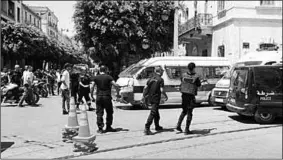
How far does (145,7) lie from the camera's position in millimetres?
20062

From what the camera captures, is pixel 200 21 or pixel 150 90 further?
pixel 200 21

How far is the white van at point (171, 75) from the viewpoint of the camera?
1345 cm

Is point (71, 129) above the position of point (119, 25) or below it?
below

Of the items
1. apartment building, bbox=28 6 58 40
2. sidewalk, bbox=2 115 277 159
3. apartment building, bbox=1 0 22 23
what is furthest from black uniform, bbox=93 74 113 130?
apartment building, bbox=28 6 58 40

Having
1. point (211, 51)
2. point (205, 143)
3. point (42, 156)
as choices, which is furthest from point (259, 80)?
point (211, 51)

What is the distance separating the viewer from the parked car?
9.79m

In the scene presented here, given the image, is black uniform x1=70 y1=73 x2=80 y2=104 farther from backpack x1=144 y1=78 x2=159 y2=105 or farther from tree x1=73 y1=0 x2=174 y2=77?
tree x1=73 y1=0 x2=174 y2=77

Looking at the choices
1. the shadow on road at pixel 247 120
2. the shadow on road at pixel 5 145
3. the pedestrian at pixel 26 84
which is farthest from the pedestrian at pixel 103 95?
the pedestrian at pixel 26 84

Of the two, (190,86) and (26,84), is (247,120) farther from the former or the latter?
(26,84)

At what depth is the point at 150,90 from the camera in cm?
829

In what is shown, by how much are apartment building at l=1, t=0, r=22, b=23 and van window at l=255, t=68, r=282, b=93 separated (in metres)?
36.1

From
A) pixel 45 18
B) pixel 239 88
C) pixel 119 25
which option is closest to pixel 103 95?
pixel 239 88

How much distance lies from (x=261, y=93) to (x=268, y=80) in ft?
1.50

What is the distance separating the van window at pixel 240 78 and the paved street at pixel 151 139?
3.57ft
